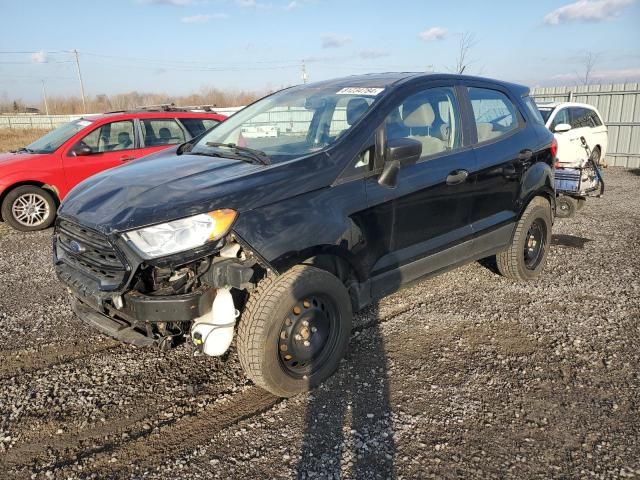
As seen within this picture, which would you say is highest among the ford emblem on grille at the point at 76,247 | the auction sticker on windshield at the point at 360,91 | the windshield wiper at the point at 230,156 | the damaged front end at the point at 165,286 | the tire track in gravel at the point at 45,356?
the auction sticker on windshield at the point at 360,91

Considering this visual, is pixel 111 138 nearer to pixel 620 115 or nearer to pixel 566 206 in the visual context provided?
pixel 566 206

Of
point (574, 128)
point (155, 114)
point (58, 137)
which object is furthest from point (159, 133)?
point (574, 128)

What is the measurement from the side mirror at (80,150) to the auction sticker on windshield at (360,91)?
17.3 feet

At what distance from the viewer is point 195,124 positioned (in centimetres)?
843

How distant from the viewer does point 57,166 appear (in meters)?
7.43

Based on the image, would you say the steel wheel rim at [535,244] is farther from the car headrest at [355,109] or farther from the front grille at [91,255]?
the front grille at [91,255]

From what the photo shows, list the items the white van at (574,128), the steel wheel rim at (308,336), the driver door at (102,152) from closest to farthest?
the steel wheel rim at (308,336), the driver door at (102,152), the white van at (574,128)

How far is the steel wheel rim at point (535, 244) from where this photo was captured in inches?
193

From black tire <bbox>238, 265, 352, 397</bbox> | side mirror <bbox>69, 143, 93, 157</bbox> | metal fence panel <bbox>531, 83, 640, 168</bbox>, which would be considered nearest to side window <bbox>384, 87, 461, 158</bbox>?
black tire <bbox>238, 265, 352, 397</bbox>

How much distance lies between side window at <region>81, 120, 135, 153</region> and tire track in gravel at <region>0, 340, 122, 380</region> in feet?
15.5

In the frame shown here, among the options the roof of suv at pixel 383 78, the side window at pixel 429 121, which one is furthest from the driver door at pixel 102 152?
the side window at pixel 429 121

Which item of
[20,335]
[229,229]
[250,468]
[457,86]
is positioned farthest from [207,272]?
[457,86]

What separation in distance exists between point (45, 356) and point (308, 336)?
2.01 meters

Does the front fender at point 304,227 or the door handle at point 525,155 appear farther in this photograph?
the door handle at point 525,155
